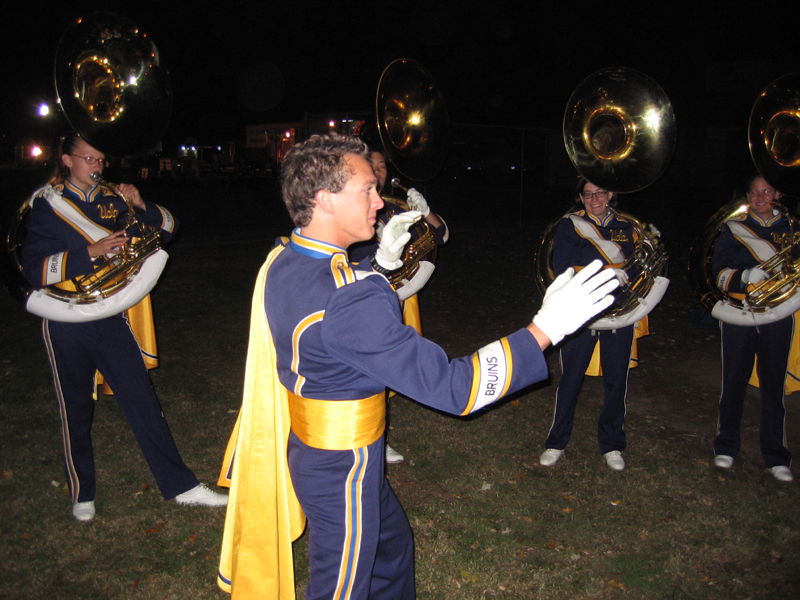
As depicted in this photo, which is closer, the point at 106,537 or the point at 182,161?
the point at 106,537

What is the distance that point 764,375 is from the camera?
12.5ft

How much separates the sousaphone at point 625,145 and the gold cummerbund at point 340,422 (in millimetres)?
2255

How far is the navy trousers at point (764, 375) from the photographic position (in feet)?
12.2

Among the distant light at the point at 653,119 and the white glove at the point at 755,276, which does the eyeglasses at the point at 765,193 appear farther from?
the distant light at the point at 653,119

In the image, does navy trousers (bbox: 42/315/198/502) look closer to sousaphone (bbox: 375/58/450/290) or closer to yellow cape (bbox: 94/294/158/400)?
yellow cape (bbox: 94/294/158/400)

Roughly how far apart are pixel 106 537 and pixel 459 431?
2.48 m

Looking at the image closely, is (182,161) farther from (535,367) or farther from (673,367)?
(535,367)

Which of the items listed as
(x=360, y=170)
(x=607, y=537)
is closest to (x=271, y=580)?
(x=360, y=170)

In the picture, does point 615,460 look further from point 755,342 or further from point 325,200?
point 325,200

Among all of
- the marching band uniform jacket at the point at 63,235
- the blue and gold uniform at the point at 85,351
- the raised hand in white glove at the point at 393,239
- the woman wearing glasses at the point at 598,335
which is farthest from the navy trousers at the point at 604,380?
the marching band uniform jacket at the point at 63,235

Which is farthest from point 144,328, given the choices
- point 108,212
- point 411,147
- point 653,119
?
point 653,119

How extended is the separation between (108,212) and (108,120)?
0.56m

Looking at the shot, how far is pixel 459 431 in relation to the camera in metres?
4.64

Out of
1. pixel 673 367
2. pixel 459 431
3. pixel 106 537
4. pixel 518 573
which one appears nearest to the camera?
pixel 518 573
